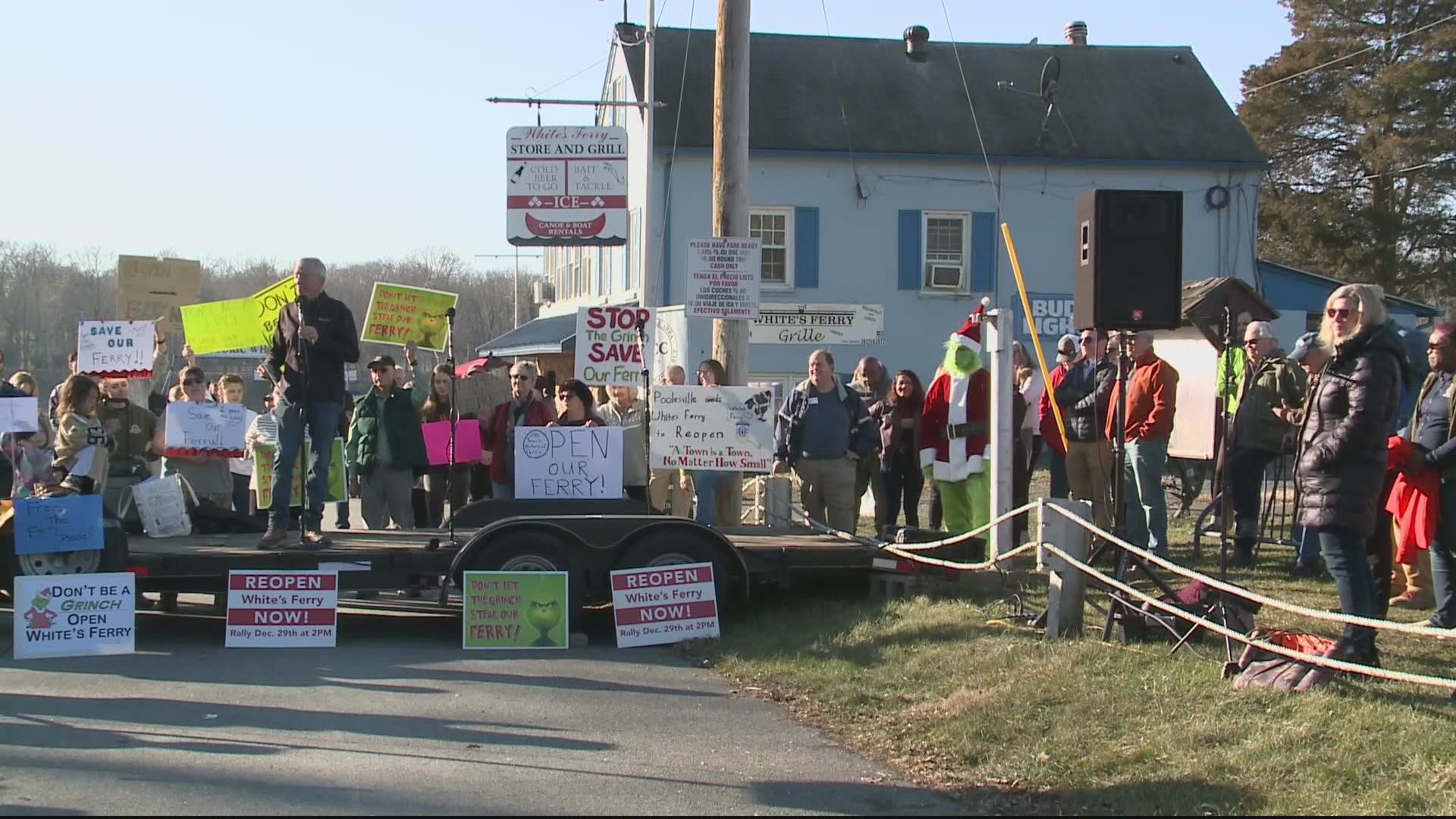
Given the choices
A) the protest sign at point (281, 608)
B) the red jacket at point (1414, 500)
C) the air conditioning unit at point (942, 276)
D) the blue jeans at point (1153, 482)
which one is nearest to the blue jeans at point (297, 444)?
the protest sign at point (281, 608)

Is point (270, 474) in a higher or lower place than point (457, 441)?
lower

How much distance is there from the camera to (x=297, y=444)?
30.7 ft

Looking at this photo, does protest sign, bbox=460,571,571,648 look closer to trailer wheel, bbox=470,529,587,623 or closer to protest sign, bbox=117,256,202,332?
trailer wheel, bbox=470,529,587,623

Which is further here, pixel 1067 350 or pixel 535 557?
pixel 1067 350

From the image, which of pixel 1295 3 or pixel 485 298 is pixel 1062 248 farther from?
pixel 485 298

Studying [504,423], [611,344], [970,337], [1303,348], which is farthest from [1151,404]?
[504,423]

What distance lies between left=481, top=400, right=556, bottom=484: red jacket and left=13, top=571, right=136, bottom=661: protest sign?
11.9 ft

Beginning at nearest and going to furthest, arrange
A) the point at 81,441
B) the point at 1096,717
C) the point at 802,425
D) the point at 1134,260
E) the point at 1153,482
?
the point at 1096,717
the point at 1134,260
the point at 81,441
the point at 1153,482
the point at 802,425

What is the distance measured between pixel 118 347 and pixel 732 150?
5.80 m

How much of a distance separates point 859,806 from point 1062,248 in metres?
22.9

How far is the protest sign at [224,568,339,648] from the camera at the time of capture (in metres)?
8.94

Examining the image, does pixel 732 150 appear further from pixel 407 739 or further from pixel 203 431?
pixel 407 739

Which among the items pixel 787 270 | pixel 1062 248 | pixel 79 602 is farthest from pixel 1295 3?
pixel 79 602

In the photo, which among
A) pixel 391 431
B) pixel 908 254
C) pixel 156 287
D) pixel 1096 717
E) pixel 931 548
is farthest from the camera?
pixel 908 254
